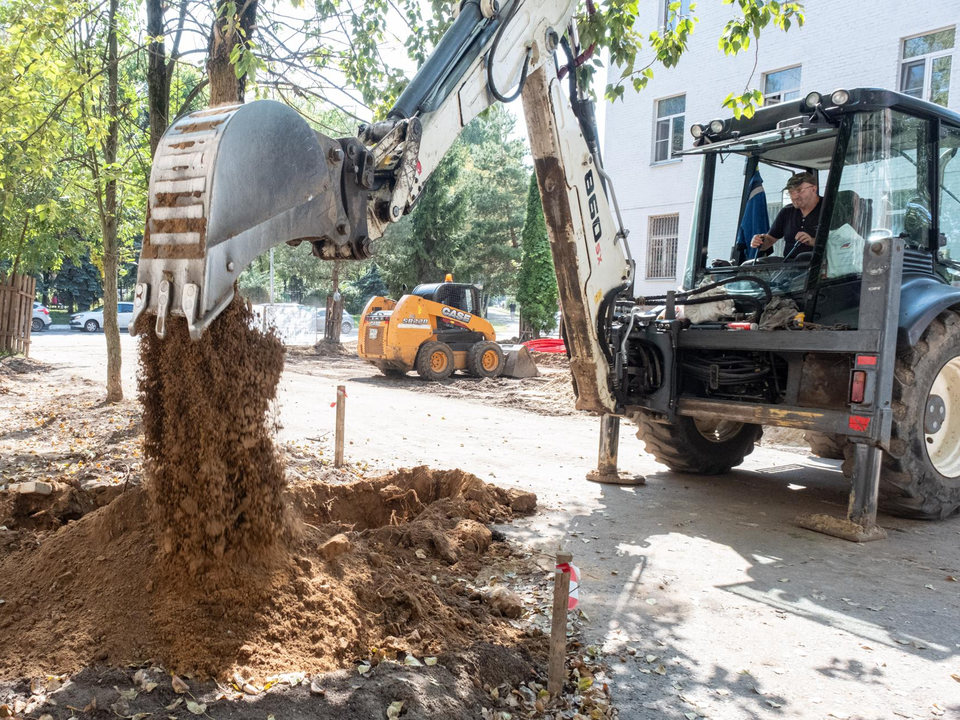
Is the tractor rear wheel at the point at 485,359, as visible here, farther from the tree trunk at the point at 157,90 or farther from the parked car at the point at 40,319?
the parked car at the point at 40,319

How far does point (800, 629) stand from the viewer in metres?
4.25

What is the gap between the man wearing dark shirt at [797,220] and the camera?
21.1 ft

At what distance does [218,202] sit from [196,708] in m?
2.00

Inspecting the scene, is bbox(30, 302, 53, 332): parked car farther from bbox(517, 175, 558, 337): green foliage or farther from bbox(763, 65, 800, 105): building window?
bbox(763, 65, 800, 105): building window

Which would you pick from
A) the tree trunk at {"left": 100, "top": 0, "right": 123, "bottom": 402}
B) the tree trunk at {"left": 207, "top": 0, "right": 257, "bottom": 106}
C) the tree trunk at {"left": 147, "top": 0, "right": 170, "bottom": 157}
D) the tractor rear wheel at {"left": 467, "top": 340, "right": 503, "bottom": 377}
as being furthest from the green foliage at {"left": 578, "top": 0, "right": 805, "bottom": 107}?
the tractor rear wheel at {"left": 467, "top": 340, "right": 503, "bottom": 377}

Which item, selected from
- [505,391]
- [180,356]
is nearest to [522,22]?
[180,356]

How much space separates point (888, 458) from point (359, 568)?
410 centimetres

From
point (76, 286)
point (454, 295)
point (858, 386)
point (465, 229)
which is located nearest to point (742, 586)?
point (858, 386)

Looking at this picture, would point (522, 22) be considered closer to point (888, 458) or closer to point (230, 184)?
point (230, 184)

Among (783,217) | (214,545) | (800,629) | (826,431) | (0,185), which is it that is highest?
(0,185)

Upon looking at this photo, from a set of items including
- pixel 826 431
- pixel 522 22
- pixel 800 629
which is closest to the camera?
pixel 800 629

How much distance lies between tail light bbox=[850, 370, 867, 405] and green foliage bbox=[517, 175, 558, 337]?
19419 millimetres

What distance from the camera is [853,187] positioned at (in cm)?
604

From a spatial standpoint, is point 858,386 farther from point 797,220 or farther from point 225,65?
point 225,65
